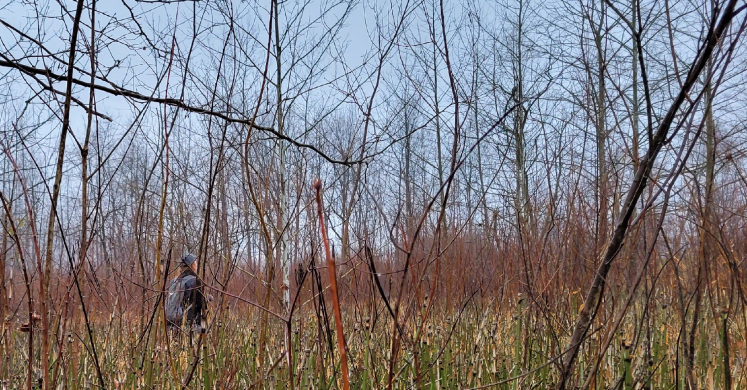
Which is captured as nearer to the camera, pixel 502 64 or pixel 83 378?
pixel 83 378

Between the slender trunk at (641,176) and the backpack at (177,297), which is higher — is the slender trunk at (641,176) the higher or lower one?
the higher one

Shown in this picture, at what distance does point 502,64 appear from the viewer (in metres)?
8.64

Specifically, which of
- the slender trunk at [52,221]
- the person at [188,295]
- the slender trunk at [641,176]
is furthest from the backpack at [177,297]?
the slender trunk at [641,176]

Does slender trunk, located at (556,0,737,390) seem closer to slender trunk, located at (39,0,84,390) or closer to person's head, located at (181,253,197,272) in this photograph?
slender trunk, located at (39,0,84,390)

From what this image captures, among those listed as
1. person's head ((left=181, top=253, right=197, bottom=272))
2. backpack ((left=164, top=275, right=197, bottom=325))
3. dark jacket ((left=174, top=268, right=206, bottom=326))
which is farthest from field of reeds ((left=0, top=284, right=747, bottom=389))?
backpack ((left=164, top=275, right=197, bottom=325))

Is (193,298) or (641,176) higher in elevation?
(641,176)

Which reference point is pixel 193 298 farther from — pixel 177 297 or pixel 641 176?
pixel 177 297

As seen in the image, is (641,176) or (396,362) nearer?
(641,176)

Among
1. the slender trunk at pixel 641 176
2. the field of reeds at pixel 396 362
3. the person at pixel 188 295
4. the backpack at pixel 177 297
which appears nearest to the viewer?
the slender trunk at pixel 641 176

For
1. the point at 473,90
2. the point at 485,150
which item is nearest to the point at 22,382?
the point at 473,90

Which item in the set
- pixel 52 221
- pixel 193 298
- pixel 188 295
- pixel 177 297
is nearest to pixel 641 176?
pixel 52 221

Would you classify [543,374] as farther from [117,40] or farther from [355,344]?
[117,40]

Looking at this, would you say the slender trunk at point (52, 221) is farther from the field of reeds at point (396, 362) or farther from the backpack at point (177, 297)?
the backpack at point (177, 297)

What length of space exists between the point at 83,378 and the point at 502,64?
24.7 ft
